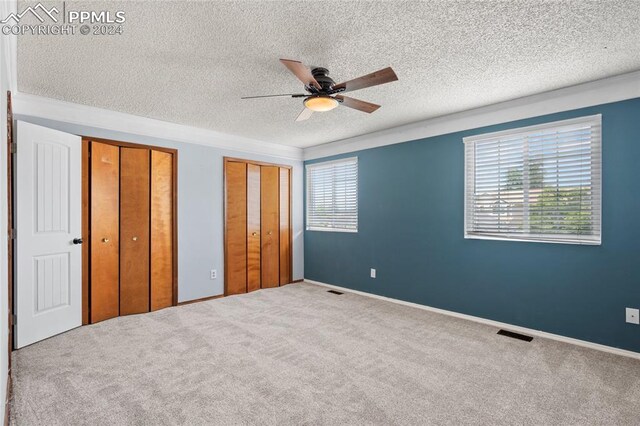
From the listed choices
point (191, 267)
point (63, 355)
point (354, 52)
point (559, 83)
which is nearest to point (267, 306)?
point (191, 267)

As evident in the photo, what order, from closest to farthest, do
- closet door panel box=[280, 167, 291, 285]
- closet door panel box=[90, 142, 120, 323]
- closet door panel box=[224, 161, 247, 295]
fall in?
1. closet door panel box=[90, 142, 120, 323]
2. closet door panel box=[224, 161, 247, 295]
3. closet door panel box=[280, 167, 291, 285]

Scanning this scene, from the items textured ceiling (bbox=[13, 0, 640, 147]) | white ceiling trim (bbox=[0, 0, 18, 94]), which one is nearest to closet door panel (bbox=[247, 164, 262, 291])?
textured ceiling (bbox=[13, 0, 640, 147])

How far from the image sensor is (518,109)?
3420 mm

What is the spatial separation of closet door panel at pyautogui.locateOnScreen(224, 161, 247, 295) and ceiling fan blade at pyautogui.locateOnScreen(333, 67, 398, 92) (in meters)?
2.90

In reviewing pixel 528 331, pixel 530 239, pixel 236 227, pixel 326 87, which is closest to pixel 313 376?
pixel 326 87

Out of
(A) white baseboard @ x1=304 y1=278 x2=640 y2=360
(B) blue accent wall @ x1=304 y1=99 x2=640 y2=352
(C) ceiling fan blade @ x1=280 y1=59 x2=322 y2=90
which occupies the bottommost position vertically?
(A) white baseboard @ x1=304 y1=278 x2=640 y2=360

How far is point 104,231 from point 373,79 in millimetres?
3453

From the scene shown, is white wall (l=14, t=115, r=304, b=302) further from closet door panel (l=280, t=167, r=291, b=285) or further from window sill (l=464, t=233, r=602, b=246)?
window sill (l=464, t=233, r=602, b=246)

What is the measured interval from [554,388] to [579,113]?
2.50m

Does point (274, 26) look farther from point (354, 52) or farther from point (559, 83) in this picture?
point (559, 83)

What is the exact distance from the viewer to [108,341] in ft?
10.2

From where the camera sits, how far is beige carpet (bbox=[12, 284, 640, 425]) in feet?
6.63

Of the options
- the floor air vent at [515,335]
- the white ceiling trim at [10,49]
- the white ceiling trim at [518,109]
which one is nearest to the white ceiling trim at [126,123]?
the white ceiling trim at [10,49]

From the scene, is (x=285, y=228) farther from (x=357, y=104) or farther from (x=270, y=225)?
(x=357, y=104)
